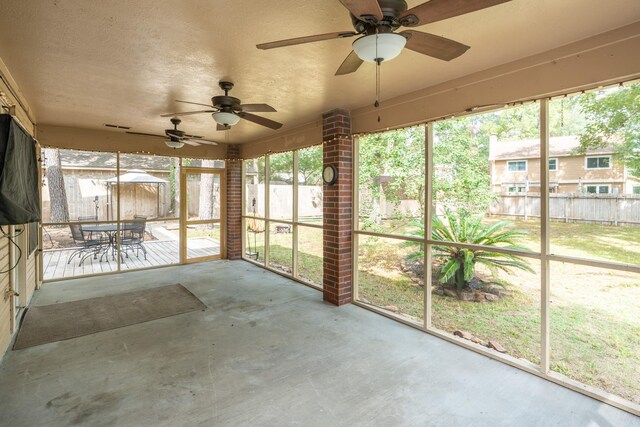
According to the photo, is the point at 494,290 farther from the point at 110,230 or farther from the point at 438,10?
the point at 110,230

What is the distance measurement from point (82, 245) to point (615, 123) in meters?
7.61

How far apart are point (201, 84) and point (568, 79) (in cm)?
319

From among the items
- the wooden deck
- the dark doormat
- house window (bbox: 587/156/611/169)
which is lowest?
the dark doormat

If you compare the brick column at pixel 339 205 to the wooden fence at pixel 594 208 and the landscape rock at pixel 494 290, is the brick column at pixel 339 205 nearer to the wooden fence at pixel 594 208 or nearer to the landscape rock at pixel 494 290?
the landscape rock at pixel 494 290

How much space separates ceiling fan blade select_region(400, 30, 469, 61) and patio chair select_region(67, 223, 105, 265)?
20.5 feet

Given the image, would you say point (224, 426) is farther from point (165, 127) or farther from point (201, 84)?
point (165, 127)

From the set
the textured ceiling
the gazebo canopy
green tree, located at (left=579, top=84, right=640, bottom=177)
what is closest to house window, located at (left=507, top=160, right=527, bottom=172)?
green tree, located at (left=579, top=84, right=640, bottom=177)

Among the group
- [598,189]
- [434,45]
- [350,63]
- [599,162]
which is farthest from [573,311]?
[350,63]

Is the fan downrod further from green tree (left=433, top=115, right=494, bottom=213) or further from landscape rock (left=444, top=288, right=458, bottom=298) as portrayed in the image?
landscape rock (left=444, top=288, right=458, bottom=298)

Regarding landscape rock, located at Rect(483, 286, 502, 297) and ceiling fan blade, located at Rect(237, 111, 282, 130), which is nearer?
ceiling fan blade, located at Rect(237, 111, 282, 130)

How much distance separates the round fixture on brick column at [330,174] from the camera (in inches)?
165

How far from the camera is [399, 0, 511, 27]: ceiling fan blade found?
136 centimetres

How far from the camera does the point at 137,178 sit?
614 centimetres

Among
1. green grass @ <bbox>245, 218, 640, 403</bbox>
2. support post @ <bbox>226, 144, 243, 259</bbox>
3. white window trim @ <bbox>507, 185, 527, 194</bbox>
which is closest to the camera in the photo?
green grass @ <bbox>245, 218, 640, 403</bbox>
